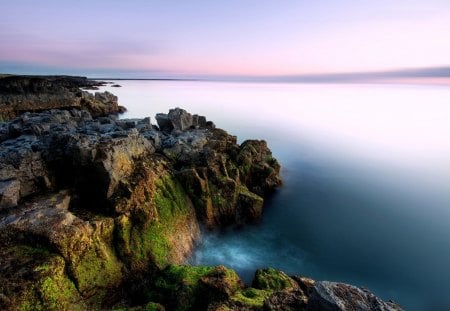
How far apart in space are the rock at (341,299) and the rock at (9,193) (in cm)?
1378

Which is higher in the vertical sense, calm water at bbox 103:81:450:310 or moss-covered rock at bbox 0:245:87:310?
moss-covered rock at bbox 0:245:87:310

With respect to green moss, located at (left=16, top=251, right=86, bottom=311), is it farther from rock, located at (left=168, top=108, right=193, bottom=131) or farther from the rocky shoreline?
rock, located at (left=168, top=108, right=193, bottom=131)

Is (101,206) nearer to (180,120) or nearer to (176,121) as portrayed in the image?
(176,121)

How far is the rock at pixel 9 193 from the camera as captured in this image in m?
14.4

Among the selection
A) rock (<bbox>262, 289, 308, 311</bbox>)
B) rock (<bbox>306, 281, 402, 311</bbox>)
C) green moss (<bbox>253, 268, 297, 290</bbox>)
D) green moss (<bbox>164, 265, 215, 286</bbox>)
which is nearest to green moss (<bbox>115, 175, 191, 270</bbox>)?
green moss (<bbox>164, 265, 215, 286</bbox>)

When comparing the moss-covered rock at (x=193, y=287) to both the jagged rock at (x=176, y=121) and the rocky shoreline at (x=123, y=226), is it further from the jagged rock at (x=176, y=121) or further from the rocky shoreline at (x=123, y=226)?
the jagged rock at (x=176, y=121)

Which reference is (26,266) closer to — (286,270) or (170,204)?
(170,204)

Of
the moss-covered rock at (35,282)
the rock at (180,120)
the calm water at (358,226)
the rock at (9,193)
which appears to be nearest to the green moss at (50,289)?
the moss-covered rock at (35,282)

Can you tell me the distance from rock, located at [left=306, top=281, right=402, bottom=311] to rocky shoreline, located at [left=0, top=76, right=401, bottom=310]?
0.11 ft

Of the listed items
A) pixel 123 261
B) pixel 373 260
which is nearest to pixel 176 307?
pixel 123 261

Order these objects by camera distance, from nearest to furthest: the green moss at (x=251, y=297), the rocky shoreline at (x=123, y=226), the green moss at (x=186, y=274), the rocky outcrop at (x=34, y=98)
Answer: the rocky shoreline at (x=123, y=226)
the green moss at (x=251, y=297)
the green moss at (x=186, y=274)
the rocky outcrop at (x=34, y=98)

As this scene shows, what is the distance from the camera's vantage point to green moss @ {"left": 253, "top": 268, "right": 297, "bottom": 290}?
1520 cm

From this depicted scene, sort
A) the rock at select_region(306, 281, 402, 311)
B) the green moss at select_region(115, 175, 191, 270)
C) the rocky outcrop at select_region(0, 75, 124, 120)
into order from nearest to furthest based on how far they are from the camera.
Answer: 1. the rock at select_region(306, 281, 402, 311)
2. the green moss at select_region(115, 175, 191, 270)
3. the rocky outcrop at select_region(0, 75, 124, 120)

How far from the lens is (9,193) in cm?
1464
